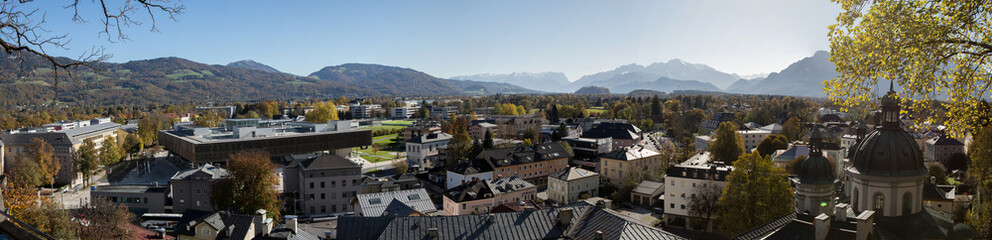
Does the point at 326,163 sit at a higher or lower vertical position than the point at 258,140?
lower

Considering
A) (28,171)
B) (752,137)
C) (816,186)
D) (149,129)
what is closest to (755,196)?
(816,186)

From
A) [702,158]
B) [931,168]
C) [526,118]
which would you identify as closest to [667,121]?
[526,118]

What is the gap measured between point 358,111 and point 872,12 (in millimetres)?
164831

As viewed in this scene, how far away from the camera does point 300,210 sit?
1681 inches

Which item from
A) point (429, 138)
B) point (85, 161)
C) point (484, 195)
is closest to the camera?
point (484, 195)

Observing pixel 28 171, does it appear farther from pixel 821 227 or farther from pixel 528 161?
pixel 821 227

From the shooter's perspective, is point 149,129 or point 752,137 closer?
point 752,137

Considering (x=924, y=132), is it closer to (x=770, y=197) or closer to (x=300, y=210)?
(x=770, y=197)

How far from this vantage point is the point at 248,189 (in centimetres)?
3531

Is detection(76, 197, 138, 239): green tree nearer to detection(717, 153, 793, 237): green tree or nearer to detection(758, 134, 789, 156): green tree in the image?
detection(717, 153, 793, 237): green tree

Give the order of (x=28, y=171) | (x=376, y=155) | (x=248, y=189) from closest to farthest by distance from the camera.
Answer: (x=248, y=189) < (x=28, y=171) < (x=376, y=155)

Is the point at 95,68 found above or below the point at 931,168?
above

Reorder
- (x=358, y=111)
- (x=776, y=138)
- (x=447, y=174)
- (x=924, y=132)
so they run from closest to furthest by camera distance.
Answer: (x=447, y=174)
(x=776, y=138)
(x=924, y=132)
(x=358, y=111)

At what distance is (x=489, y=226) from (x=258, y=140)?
47.0 metres
